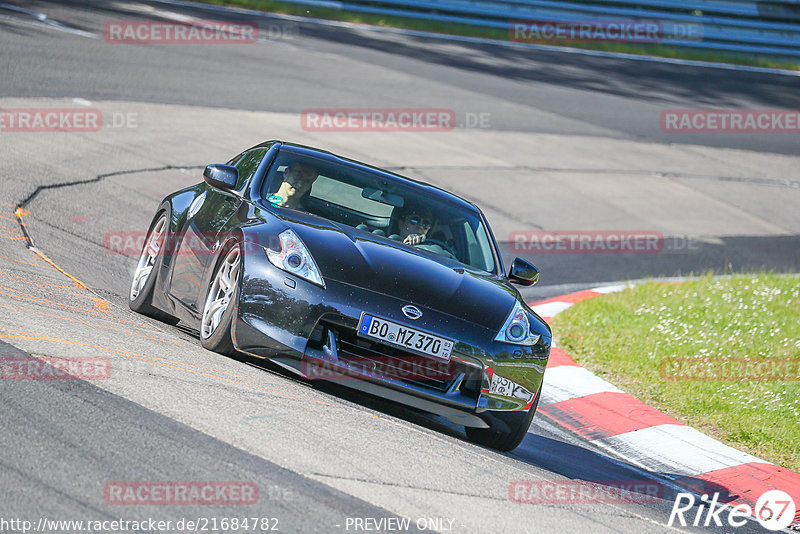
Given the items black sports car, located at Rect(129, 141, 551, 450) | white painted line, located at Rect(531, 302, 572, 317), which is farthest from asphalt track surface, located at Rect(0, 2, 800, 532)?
white painted line, located at Rect(531, 302, 572, 317)

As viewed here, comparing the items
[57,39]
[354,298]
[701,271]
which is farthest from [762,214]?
[354,298]

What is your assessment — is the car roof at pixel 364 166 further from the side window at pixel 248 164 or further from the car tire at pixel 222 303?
the car tire at pixel 222 303

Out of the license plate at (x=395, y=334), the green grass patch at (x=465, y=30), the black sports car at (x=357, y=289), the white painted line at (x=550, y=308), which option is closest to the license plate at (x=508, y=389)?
the black sports car at (x=357, y=289)

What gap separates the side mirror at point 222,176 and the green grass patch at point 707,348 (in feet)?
11.2

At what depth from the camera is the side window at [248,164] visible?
691 cm

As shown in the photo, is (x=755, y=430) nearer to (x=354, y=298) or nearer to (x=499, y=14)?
(x=354, y=298)

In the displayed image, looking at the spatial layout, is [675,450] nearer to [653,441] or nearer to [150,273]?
[653,441]

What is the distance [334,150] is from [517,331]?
31.0 feet

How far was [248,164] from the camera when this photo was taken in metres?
7.19

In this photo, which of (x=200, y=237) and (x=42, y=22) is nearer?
(x=200, y=237)

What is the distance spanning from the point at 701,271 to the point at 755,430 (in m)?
6.22

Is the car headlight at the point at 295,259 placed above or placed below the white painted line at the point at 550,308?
above

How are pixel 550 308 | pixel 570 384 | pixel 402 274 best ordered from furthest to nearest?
1. pixel 550 308
2. pixel 570 384
3. pixel 402 274

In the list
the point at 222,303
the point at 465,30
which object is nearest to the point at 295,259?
the point at 222,303
